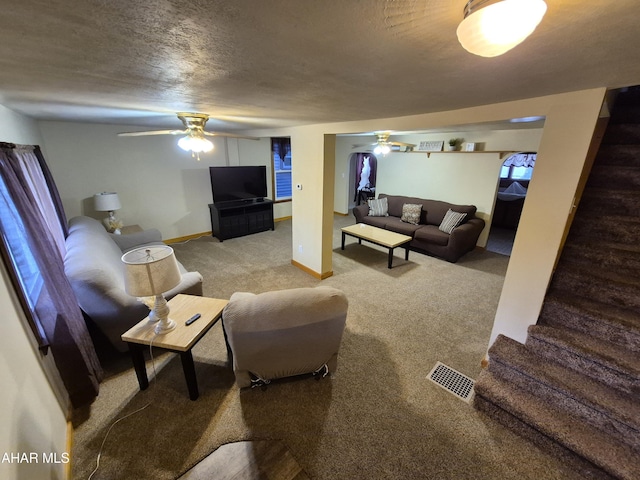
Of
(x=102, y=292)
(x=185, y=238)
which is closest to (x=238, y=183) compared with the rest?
(x=185, y=238)

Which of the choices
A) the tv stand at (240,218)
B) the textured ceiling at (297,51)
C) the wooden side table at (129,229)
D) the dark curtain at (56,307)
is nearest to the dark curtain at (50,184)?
the wooden side table at (129,229)

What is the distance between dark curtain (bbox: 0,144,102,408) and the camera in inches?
63.1

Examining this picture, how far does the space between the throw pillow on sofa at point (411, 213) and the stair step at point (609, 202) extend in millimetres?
2756

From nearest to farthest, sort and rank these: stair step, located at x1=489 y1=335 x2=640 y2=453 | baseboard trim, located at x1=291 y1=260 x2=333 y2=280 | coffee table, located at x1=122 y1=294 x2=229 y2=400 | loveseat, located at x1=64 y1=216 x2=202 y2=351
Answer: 1. stair step, located at x1=489 y1=335 x2=640 y2=453
2. coffee table, located at x1=122 y1=294 x2=229 y2=400
3. loveseat, located at x1=64 y1=216 x2=202 y2=351
4. baseboard trim, located at x1=291 y1=260 x2=333 y2=280

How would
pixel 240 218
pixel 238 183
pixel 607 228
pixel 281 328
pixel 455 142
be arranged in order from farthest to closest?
1. pixel 238 183
2. pixel 240 218
3. pixel 455 142
4. pixel 607 228
5. pixel 281 328

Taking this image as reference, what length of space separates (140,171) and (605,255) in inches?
247

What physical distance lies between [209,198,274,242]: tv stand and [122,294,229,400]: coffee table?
3.24 m

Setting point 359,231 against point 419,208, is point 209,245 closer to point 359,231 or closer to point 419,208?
point 359,231

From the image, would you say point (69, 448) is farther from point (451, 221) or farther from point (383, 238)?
point (451, 221)

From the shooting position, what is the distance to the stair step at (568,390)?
1590mm

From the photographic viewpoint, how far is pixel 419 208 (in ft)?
17.3

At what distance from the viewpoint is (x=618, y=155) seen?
2561 mm

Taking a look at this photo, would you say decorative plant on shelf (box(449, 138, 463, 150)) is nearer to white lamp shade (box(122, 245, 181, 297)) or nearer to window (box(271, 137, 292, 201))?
window (box(271, 137, 292, 201))

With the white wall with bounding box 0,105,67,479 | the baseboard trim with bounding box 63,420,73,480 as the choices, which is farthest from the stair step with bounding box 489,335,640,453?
the baseboard trim with bounding box 63,420,73,480
